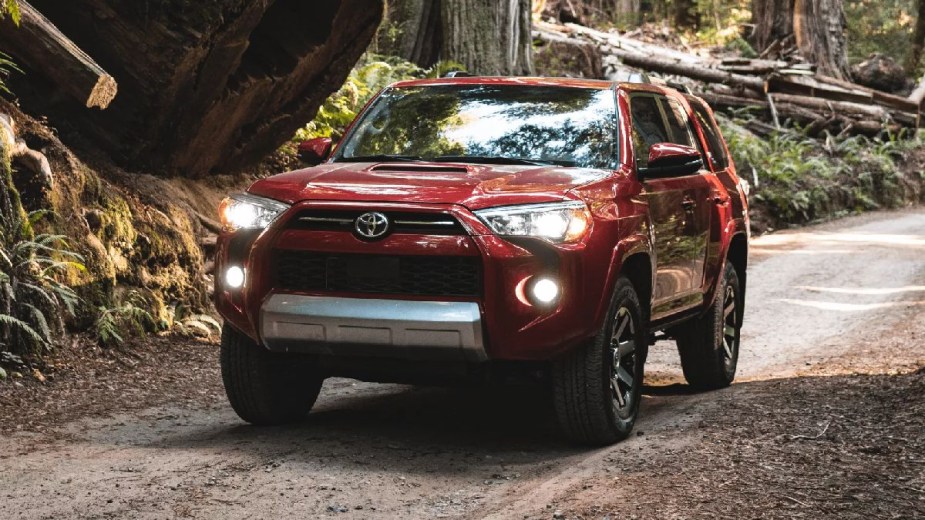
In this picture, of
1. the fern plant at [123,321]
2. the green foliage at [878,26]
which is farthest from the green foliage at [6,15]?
the green foliage at [878,26]

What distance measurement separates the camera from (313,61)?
12164mm

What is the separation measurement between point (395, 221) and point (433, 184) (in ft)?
1.05

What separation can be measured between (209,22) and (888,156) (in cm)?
2017

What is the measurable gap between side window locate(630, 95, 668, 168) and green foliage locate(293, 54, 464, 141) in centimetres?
518

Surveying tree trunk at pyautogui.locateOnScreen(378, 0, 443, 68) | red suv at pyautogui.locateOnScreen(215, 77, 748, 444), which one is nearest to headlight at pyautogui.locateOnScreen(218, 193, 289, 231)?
red suv at pyautogui.locateOnScreen(215, 77, 748, 444)

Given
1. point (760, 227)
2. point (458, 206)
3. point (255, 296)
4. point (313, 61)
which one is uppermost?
point (313, 61)

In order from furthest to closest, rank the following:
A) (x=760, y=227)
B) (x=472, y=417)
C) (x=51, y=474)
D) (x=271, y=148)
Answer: (x=760, y=227), (x=271, y=148), (x=472, y=417), (x=51, y=474)

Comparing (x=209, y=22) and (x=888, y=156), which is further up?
(x=209, y=22)

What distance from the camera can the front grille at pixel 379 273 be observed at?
6164 mm

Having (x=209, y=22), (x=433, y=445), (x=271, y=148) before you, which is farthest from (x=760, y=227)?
(x=433, y=445)

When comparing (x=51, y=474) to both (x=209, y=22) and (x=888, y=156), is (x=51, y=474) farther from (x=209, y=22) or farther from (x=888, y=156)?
(x=888, y=156)

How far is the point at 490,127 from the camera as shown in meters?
7.52

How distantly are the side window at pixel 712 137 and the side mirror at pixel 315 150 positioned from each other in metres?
2.92

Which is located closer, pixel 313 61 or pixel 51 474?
pixel 51 474
